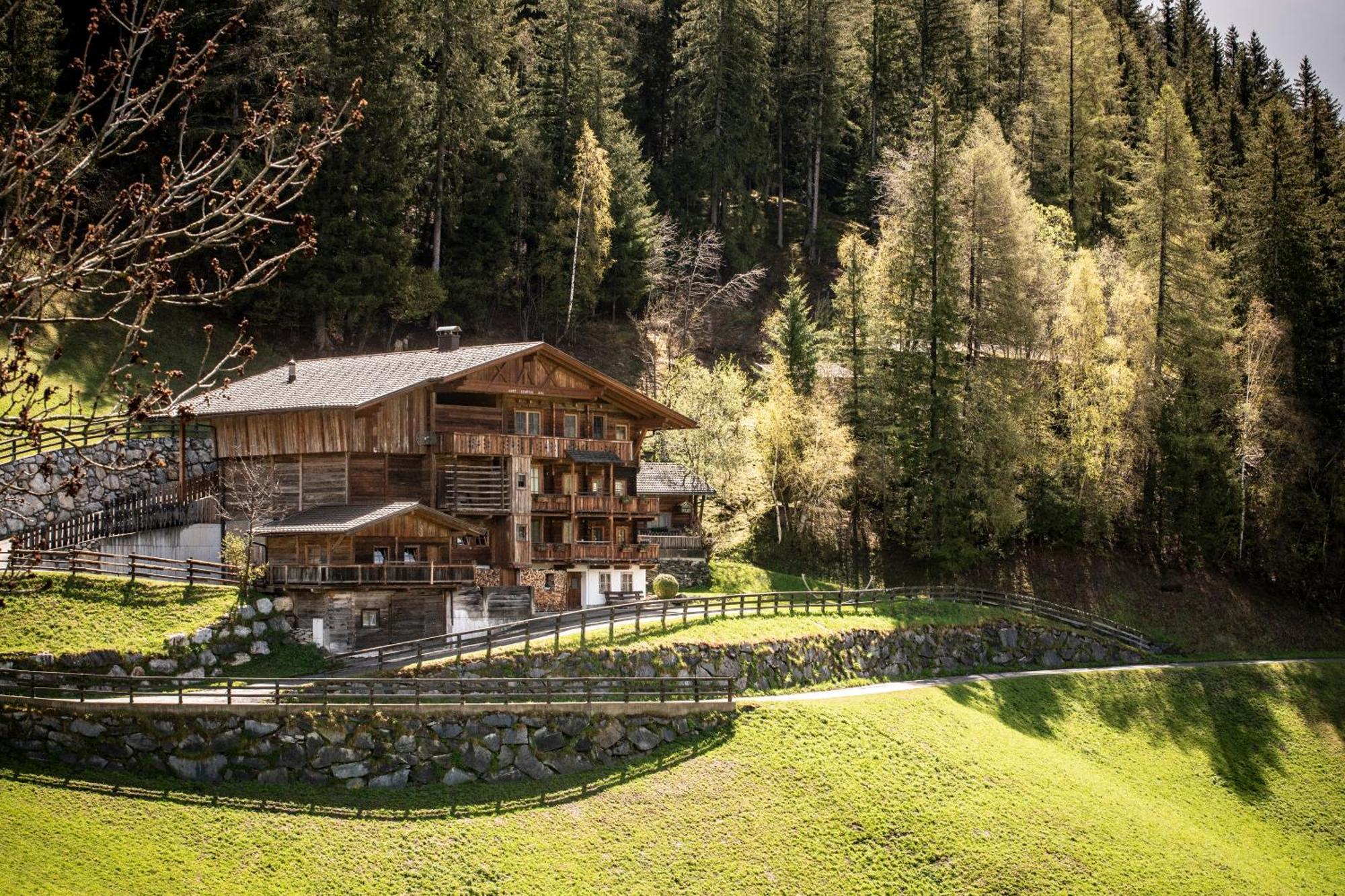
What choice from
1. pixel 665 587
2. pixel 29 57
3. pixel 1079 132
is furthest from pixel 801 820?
pixel 1079 132

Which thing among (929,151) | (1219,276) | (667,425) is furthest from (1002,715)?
(1219,276)

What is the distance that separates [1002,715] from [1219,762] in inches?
334

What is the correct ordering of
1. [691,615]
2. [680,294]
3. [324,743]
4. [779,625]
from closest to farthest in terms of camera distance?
[324,743], [691,615], [779,625], [680,294]

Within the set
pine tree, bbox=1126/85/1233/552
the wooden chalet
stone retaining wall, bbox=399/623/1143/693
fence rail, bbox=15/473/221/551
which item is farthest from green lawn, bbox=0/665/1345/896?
pine tree, bbox=1126/85/1233/552

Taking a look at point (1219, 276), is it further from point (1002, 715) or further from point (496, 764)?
point (496, 764)

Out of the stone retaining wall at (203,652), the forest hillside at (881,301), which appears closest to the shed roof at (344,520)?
the stone retaining wall at (203,652)

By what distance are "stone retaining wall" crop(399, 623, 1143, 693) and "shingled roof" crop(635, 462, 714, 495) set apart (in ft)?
45.5

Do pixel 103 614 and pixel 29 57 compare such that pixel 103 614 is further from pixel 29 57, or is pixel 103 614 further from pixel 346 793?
pixel 29 57

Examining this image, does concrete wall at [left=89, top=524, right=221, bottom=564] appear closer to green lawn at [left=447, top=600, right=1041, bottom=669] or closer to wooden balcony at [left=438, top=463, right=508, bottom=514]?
wooden balcony at [left=438, top=463, right=508, bottom=514]

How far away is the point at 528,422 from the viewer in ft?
156

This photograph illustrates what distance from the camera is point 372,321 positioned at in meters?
63.2

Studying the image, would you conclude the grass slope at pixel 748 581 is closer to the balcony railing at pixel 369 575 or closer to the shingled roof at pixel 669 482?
the shingled roof at pixel 669 482

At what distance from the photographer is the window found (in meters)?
47.2

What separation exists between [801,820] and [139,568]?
19.9 metres
